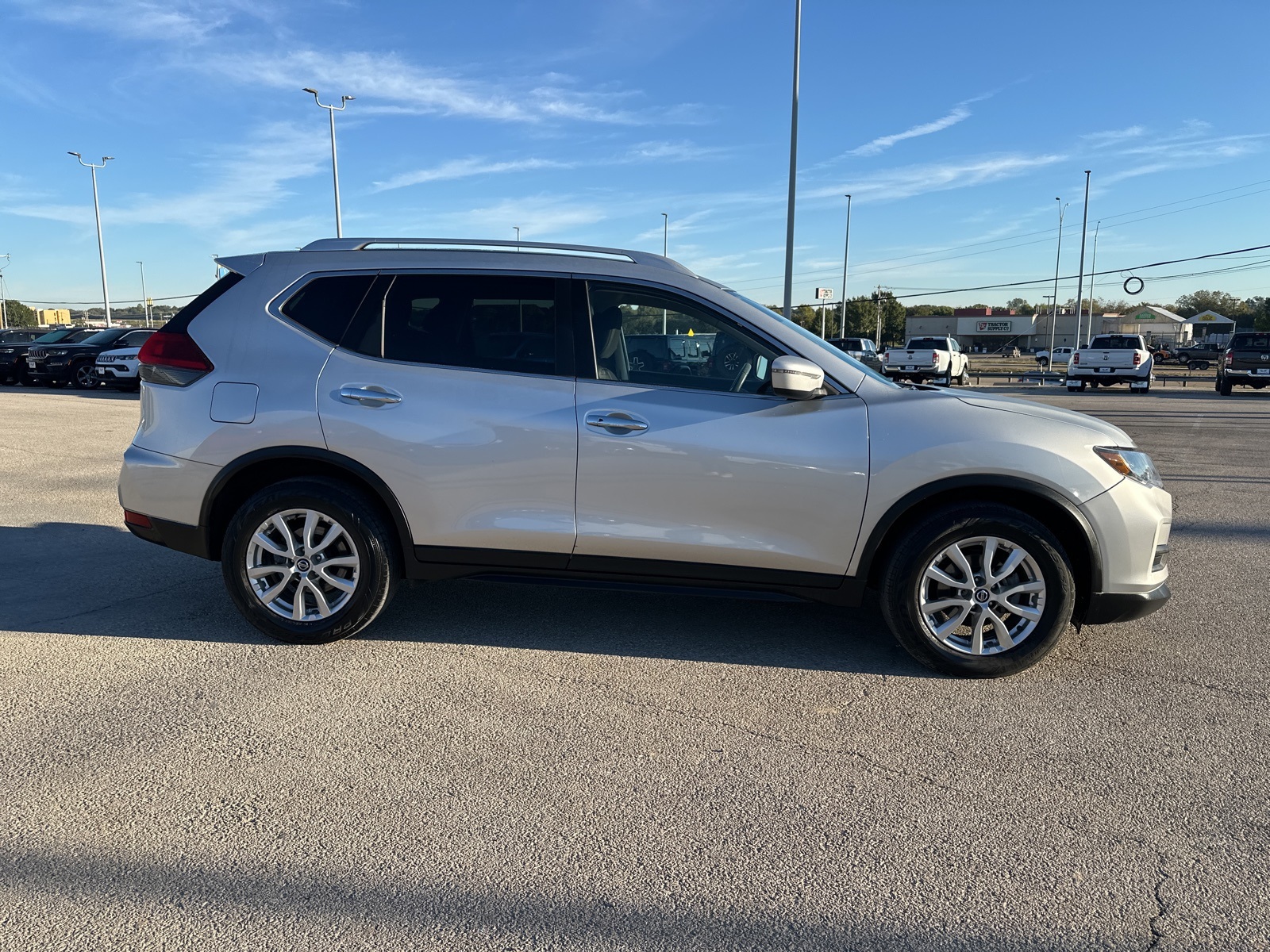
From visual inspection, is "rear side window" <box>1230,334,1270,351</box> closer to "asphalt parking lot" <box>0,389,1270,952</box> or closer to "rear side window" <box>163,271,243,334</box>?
"asphalt parking lot" <box>0,389,1270,952</box>

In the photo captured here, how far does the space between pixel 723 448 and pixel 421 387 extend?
1.43 metres

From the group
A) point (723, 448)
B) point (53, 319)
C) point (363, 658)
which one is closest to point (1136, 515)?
point (723, 448)

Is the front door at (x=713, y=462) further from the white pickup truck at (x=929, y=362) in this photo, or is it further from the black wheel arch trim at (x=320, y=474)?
the white pickup truck at (x=929, y=362)

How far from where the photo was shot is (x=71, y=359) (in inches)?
925

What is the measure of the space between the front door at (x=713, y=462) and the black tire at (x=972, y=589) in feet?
0.84

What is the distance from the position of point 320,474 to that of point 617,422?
4.87ft

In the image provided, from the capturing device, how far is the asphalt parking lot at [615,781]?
96.6 inches

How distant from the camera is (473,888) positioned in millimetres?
2557

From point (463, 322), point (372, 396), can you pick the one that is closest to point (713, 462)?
point (463, 322)

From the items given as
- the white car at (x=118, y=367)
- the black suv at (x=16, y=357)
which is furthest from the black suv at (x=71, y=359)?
the white car at (x=118, y=367)

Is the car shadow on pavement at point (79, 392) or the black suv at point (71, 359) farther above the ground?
the black suv at point (71, 359)

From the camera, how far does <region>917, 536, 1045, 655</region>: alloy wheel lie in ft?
13.3

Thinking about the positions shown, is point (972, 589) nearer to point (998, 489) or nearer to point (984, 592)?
point (984, 592)

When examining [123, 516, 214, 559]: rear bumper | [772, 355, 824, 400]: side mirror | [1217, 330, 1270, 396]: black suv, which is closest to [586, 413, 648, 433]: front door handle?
[772, 355, 824, 400]: side mirror
